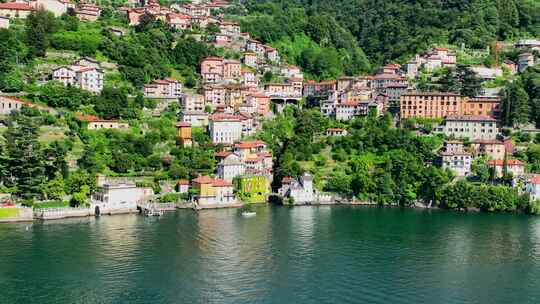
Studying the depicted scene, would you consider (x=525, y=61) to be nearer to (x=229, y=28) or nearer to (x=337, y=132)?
(x=337, y=132)

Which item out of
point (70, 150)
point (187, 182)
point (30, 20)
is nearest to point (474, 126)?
point (187, 182)

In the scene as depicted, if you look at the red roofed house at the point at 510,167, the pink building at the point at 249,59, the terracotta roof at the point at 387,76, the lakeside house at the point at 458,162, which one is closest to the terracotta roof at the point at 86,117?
the pink building at the point at 249,59

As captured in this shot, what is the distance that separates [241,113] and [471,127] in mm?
19190

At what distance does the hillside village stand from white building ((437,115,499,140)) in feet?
0.27

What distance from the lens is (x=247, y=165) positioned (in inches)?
2035

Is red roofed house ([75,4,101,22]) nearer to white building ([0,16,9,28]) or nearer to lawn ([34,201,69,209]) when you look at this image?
white building ([0,16,9,28])

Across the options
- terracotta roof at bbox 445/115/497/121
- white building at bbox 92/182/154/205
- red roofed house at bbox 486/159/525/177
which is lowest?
white building at bbox 92/182/154/205

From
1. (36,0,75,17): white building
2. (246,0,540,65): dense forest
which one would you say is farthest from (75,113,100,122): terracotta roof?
(246,0,540,65): dense forest

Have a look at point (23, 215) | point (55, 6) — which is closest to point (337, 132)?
point (23, 215)

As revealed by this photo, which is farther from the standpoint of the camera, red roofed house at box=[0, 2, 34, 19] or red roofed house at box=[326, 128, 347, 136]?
red roofed house at box=[0, 2, 34, 19]

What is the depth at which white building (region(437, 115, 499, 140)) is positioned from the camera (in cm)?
5575

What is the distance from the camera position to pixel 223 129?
55781 millimetres

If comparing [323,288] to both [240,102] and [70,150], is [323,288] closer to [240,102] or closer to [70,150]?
[70,150]

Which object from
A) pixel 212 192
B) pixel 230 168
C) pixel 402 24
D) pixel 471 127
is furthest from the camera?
pixel 402 24
